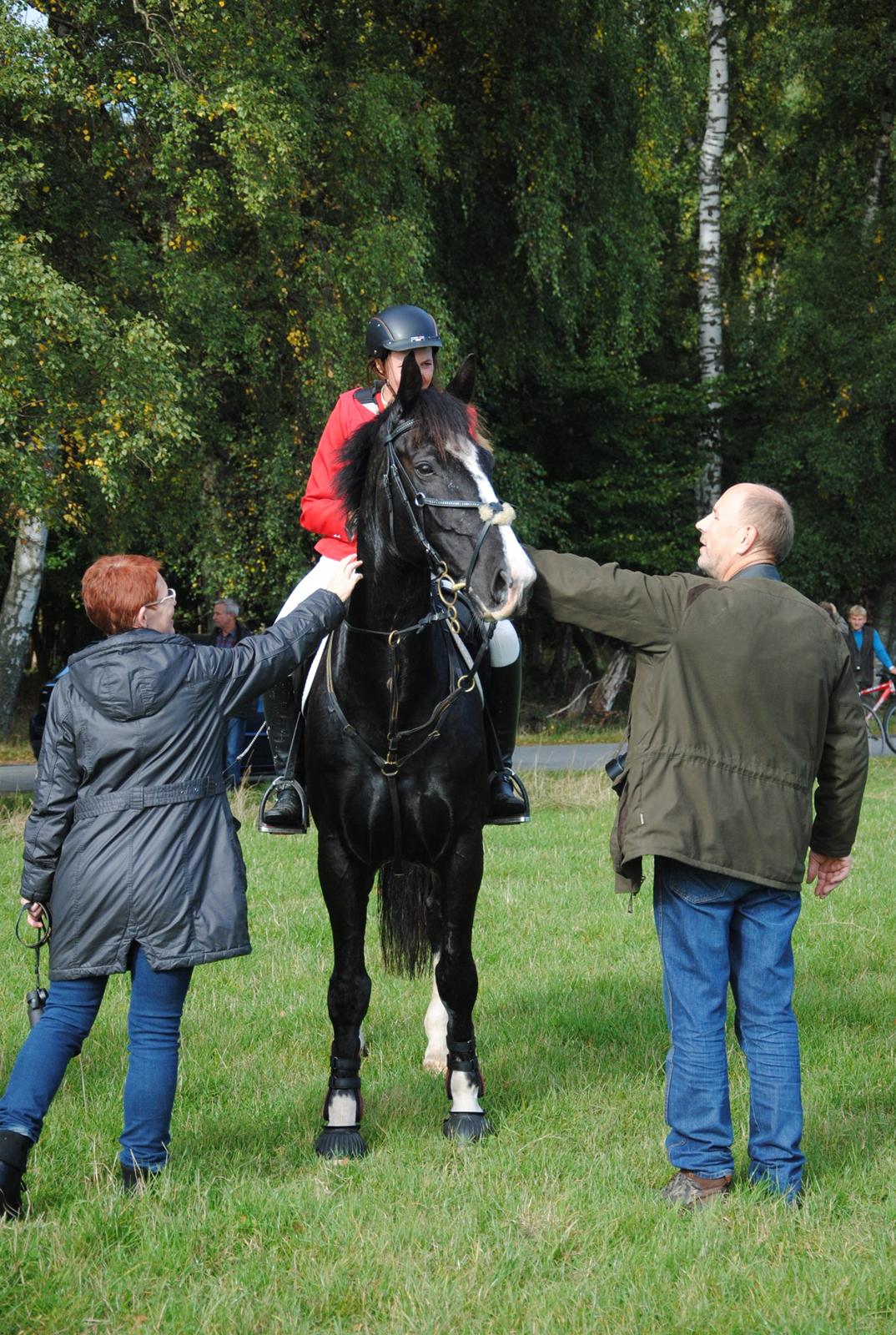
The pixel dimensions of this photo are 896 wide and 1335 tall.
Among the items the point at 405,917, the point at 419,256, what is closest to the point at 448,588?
the point at 405,917

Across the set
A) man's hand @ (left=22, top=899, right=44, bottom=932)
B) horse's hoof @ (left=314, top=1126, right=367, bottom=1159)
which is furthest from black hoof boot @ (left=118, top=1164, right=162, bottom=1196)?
man's hand @ (left=22, top=899, right=44, bottom=932)

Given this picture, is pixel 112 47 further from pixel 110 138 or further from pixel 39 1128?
pixel 39 1128

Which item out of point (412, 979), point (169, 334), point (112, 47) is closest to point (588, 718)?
point (169, 334)

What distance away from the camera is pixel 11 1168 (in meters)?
3.91

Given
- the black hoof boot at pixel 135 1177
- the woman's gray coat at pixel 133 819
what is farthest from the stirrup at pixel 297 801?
the black hoof boot at pixel 135 1177

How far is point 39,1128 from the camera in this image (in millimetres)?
4000

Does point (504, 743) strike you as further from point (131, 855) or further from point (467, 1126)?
point (131, 855)

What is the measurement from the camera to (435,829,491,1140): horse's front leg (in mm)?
4906

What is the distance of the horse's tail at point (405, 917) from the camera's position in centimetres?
610

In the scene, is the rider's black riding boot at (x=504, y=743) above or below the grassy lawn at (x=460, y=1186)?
above

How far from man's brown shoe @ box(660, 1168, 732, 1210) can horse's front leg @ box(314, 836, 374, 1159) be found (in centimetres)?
123

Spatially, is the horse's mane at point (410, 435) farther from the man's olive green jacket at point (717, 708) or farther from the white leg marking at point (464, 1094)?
the white leg marking at point (464, 1094)

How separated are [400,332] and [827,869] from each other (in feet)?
8.62

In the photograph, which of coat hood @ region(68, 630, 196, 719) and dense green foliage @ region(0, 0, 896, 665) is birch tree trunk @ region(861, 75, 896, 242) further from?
coat hood @ region(68, 630, 196, 719)
